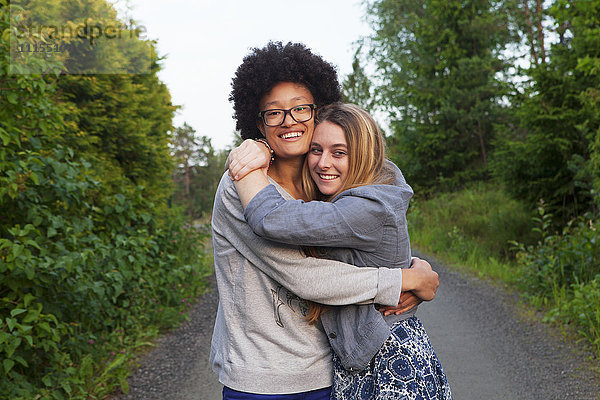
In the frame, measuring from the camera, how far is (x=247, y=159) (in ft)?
6.58

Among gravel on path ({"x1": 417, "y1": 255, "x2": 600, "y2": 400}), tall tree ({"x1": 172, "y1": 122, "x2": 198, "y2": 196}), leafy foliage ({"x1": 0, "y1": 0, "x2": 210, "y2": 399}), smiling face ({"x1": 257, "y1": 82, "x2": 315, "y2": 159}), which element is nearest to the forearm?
smiling face ({"x1": 257, "y1": 82, "x2": 315, "y2": 159})

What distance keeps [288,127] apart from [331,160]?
0.21m

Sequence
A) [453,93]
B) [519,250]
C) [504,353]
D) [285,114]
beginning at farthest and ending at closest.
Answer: [453,93]
[519,250]
[504,353]
[285,114]

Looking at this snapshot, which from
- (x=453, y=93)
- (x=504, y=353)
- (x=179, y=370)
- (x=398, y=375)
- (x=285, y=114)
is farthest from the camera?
(x=453, y=93)

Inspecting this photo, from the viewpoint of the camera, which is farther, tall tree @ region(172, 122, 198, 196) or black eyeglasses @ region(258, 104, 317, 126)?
tall tree @ region(172, 122, 198, 196)

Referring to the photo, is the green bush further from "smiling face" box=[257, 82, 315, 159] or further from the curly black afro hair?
"smiling face" box=[257, 82, 315, 159]

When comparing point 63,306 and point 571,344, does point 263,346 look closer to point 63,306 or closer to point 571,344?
point 63,306

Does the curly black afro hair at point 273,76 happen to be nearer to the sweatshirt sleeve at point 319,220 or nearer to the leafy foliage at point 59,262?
the sweatshirt sleeve at point 319,220

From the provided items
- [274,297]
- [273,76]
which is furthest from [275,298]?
[273,76]

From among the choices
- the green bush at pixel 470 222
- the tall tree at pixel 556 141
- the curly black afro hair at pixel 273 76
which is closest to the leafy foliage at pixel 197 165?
the green bush at pixel 470 222

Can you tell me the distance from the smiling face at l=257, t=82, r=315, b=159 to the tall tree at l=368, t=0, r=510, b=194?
1563 centimetres

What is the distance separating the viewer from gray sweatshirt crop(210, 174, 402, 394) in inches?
75.7

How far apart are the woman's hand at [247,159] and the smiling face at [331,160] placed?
212 millimetres

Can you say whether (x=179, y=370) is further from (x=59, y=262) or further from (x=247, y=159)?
(x=247, y=159)
